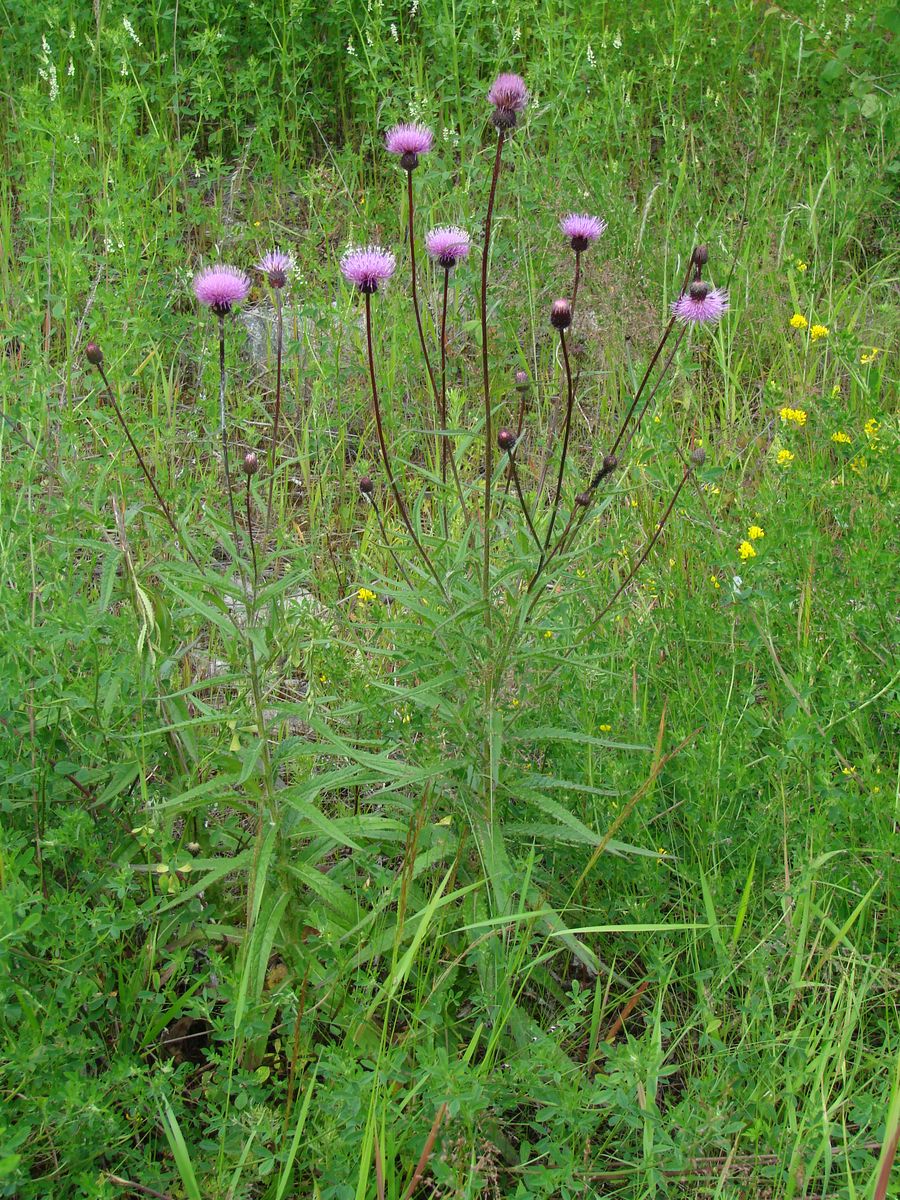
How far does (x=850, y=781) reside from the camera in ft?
6.86

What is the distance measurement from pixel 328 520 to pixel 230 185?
7.15ft

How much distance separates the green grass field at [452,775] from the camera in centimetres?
162

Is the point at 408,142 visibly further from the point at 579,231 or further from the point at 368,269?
the point at 579,231

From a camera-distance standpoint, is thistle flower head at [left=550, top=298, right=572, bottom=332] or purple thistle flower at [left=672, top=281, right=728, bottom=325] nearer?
thistle flower head at [left=550, top=298, right=572, bottom=332]

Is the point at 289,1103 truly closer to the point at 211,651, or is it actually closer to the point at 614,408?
the point at 211,651

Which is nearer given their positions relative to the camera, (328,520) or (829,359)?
(328,520)

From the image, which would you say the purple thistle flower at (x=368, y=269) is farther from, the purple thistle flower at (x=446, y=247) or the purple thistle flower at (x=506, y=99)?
the purple thistle flower at (x=506, y=99)

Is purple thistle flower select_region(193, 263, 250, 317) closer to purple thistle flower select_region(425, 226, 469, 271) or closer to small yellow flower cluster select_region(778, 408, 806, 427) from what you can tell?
purple thistle flower select_region(425, 226, 469, 271)

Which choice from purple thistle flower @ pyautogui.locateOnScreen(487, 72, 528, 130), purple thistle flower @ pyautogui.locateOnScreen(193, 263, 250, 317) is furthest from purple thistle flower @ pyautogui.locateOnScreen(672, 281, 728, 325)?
purple thistle flower @ pyautogui.locateOnScreen(193, 263, 250, 317)

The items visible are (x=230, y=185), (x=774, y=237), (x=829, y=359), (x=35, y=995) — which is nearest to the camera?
(x=35, y=995)

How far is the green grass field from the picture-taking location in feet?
5.30

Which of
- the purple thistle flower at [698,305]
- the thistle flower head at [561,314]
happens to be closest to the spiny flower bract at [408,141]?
the thistle flower head at [561,314]

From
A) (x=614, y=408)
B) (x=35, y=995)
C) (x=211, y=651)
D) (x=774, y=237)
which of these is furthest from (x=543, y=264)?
(x=35, y=995)

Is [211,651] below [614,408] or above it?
below
